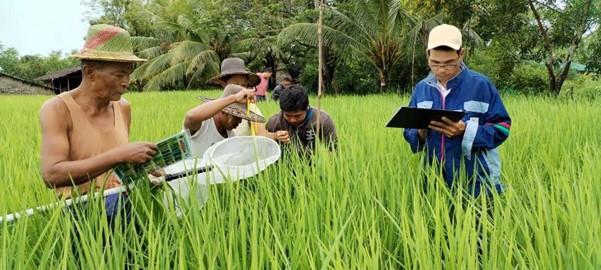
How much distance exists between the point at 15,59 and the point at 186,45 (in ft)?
113

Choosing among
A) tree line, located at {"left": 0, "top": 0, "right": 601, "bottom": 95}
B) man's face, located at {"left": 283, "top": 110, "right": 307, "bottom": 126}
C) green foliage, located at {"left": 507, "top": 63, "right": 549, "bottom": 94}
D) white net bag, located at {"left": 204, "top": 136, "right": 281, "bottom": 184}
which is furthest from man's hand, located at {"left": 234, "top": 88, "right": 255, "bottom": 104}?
green foliage, located at {"left": 507, "top": 63, "right": 549, "bottom": 94}

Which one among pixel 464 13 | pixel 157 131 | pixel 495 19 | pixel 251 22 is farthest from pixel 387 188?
pixel 251 22

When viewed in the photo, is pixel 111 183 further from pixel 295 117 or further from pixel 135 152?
pixel 295 117

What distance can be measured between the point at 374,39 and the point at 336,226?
953cm

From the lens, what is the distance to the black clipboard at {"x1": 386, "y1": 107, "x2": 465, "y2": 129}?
1.46 meters

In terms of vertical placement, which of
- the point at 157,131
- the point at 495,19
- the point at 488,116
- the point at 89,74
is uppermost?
the point at 495,19

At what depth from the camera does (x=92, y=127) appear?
1.41 m

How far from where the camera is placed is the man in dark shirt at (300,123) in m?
2.10

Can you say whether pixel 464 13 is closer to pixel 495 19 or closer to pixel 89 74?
pixel 495 19

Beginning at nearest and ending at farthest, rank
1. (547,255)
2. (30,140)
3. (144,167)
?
1. (547,255)
2. (144,167)
3. (30,140)

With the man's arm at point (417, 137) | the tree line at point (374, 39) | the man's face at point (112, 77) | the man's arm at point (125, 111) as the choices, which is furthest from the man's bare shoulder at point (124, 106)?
the tree line at point (374, 39)

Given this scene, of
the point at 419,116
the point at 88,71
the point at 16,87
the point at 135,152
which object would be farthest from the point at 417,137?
the point at 16,87

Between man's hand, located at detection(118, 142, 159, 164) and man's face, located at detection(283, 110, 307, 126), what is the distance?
0.93 meters

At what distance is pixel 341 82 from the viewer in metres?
15.7
